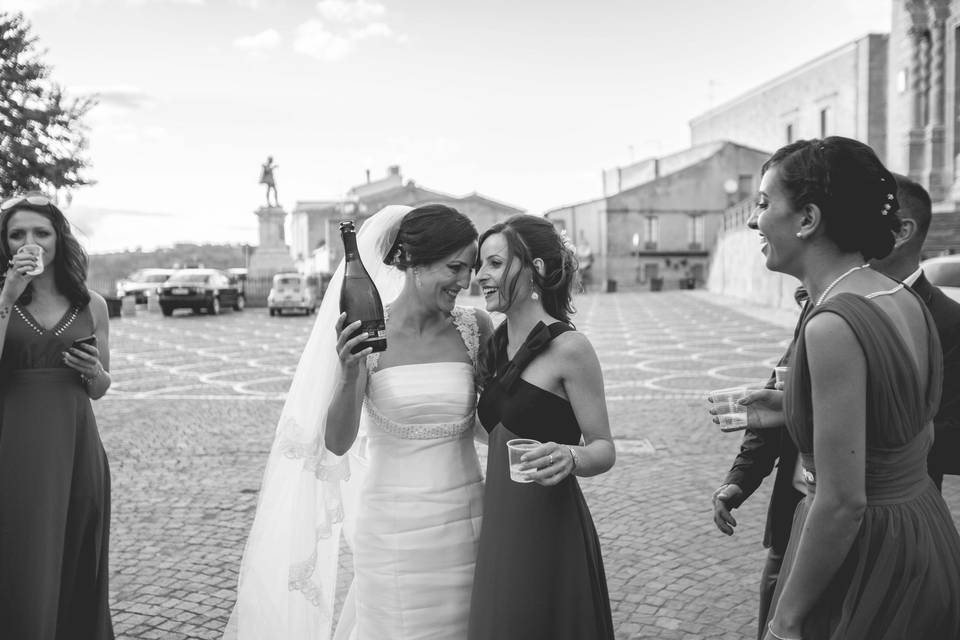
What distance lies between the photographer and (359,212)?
145 feet

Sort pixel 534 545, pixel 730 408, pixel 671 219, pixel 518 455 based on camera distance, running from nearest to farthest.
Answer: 1. pixel 518 455
2. pixel 730 408
3. pixel 534 545
4. pixel 671 219

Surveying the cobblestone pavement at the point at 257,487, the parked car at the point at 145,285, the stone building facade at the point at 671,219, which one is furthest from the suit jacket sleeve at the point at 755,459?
the stone building facade at the point at 671,219

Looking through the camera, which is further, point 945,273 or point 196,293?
point 196,293

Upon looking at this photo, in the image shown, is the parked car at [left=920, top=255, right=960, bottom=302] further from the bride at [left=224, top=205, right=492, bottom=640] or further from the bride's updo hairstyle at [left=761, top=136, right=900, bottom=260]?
the bride's updo hairstyle at [left=761, top=136, right=900, bottom=260]

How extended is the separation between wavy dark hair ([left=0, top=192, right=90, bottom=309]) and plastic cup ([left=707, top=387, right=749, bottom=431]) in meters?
2.69

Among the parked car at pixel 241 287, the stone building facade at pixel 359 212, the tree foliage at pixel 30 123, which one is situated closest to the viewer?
the tree foliage at pixel 30 123

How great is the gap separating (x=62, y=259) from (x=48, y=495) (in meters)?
1.00

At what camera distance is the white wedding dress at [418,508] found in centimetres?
270

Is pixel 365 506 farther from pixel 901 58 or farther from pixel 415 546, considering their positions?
pixel 901 58

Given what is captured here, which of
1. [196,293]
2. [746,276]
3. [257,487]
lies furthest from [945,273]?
[746,276]

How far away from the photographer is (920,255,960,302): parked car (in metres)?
8.95

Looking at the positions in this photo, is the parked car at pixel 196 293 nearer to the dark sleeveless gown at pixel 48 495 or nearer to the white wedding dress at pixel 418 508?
the dark sleeveless gown at pixel 48 495

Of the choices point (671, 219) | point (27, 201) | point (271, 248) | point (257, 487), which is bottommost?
point (257, 487)

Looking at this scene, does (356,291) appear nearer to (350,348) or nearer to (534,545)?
(350,348)
